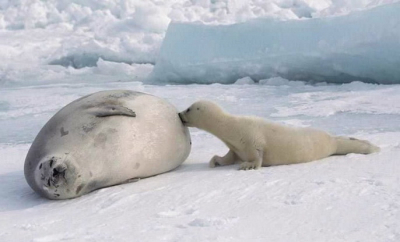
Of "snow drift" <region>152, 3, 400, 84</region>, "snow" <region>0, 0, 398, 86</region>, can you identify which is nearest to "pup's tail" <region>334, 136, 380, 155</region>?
"snow drift" <region>152, 3, 400, 84</region>

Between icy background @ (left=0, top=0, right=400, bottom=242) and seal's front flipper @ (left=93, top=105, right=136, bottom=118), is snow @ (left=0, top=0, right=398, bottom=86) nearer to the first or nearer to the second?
icy background @ (left=0, top=0, right=400, bottom=242)

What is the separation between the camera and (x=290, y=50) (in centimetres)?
694

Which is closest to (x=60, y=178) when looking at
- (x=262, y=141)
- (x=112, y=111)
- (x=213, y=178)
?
(x=112, y=111)

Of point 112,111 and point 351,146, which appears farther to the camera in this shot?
point 351,146

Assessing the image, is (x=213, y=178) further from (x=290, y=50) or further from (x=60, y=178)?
(x=290, y=50)

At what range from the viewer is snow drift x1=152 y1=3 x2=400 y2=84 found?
641 centimetres

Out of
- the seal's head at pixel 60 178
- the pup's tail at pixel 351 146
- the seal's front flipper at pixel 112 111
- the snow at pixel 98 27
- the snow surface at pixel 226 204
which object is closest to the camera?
the snow surface at pixel 226 204

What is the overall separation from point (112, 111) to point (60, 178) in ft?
1.52

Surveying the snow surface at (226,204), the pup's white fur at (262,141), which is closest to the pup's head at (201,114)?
the pup's white fur at (262,141)

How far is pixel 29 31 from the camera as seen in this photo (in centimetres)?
1268

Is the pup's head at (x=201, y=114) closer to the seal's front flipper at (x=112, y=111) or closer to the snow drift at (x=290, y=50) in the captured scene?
the seal's front flipper at (x=112, y=111)

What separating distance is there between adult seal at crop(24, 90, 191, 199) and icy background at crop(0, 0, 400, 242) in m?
0.07

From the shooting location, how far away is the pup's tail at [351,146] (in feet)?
10.5

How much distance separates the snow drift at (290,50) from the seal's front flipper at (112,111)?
4.01 m
